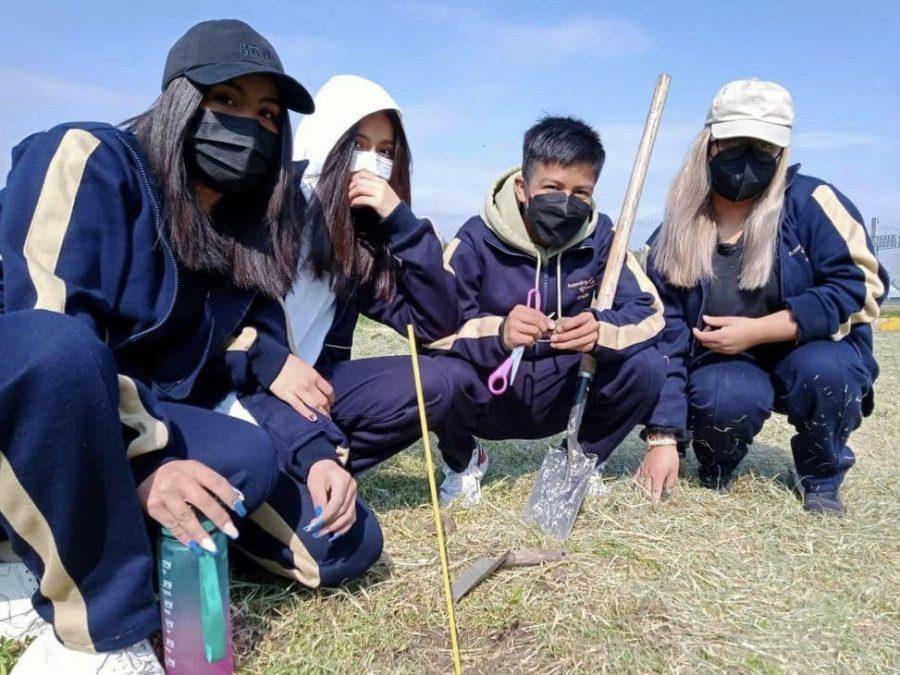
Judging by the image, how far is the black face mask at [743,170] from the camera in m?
2.97

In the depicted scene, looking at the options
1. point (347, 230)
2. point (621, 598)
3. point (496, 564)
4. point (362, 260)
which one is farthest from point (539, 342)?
point (621, 598)

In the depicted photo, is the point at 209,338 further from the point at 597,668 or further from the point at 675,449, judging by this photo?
the point at 675,449

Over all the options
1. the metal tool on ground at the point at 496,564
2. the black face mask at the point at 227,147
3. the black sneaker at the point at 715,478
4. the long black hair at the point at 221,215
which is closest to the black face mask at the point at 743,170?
the black sneaker at the point at 715,478

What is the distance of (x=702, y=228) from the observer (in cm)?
314

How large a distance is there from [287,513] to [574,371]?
147 centimetres

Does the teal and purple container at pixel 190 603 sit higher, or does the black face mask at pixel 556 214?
the black face mask at pixel 556 214

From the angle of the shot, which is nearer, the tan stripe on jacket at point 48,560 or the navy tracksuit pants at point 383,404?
the tan stripe on jacket at point 48,560

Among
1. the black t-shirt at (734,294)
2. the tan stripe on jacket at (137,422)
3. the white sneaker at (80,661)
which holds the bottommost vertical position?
the white sneaker at (80,661)

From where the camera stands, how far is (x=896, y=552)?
269 centimetres

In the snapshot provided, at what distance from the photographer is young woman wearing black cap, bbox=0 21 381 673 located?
4.87ft

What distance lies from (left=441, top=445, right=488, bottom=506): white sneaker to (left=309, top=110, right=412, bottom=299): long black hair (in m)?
0.83

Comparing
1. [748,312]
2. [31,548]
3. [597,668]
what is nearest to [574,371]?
[748,312]

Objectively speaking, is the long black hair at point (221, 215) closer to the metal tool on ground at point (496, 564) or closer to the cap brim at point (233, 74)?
the cap brim at point (233, 74)

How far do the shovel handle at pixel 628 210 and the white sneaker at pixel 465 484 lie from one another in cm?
60
